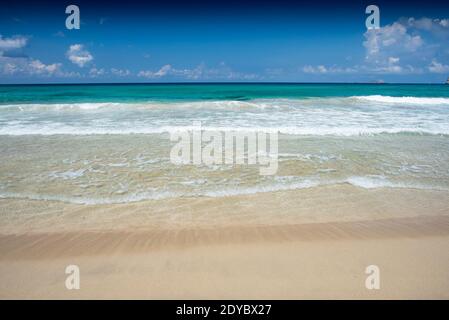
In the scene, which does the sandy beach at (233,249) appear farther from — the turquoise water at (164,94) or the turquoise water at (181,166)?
the turquoise water at (164,94)

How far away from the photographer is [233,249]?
11.3ft

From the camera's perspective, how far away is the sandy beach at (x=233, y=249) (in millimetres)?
2846

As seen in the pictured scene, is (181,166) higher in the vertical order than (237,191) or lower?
Answer: higher

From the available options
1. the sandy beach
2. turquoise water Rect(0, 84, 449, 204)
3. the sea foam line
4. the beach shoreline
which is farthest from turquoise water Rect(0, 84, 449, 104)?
the beach shoreline

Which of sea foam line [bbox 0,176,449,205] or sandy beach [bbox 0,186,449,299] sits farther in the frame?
sea foam line [bbox 0,176,449,205]

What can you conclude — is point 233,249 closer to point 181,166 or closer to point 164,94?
point 181,166

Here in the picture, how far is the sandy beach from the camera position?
2846 mm

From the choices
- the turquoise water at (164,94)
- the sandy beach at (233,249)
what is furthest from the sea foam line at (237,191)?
the turquoise water at (164,94)

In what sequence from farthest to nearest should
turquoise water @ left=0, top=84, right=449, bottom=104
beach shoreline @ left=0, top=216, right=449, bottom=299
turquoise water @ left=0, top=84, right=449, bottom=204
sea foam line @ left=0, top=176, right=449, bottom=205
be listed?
turquoise water @ left=0, top=84, right=449, bottom=104, turquoise water @ left=0, top=84, right=449, bottom=204, sea foam line @ left=0, top=176, right=449, bottom=205, beach shoreline @ left=0, top=216, right=449, bottom=299

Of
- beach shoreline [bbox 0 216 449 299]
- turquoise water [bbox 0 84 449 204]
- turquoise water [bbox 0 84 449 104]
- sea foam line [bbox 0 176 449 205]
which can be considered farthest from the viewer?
turquoise water [bbox 0 84 449 104]

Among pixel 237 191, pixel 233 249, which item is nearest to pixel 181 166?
pixel 237 191

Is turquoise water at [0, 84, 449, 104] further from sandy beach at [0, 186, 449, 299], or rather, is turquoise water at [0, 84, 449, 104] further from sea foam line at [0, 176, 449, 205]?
sandy beach at [0, 186, 449, 299]

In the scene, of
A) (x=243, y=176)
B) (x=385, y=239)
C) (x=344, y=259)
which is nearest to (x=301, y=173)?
(x=243, y=176)
